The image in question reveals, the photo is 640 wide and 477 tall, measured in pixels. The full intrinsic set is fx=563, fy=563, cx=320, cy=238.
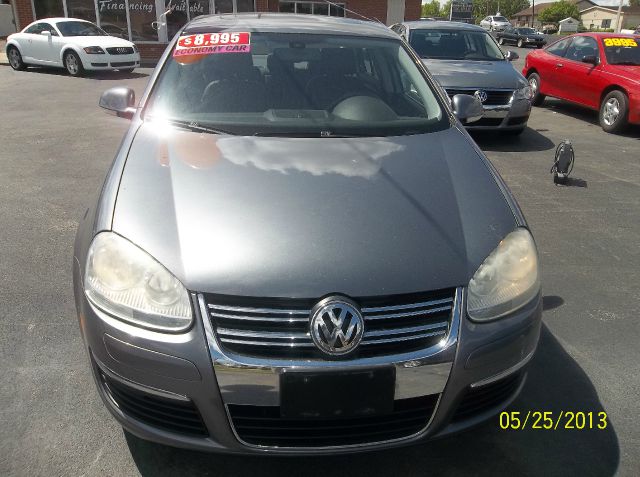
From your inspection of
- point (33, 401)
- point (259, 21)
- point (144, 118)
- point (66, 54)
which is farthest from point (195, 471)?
point (66, 54)

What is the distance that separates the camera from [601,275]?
3.98 m

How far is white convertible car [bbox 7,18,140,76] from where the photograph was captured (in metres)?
14.0

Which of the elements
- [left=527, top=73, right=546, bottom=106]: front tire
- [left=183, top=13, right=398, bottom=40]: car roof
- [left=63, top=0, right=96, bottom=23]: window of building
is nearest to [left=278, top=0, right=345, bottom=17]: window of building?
[left=63, top=0, right=96, bottom=23]: window of building

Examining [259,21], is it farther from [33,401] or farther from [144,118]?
[33,401]

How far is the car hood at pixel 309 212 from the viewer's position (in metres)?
1.87

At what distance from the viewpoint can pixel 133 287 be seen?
6.27 feet

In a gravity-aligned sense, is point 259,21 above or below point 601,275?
above

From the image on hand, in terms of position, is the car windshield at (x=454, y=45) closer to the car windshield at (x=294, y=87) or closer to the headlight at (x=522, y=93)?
the headlight at (x=522, y=93)

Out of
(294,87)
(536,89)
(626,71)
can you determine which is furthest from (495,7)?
(294,87)

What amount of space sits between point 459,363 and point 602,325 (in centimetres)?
188

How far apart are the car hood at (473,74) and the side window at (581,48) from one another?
2.30 meters

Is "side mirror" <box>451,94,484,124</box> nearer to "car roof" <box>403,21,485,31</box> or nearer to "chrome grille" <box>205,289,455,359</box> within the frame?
"chrome grille" <box>205,289,455,359</box>
